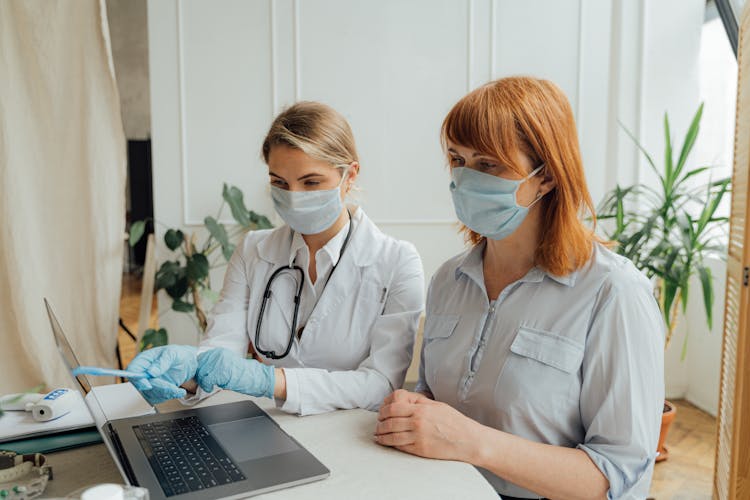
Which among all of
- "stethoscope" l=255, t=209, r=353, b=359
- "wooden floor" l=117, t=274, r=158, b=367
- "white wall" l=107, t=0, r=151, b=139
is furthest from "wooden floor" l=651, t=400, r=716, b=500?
"white wall" l=107, t=0, r=151, b=139

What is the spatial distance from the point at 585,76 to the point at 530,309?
9.08 feet

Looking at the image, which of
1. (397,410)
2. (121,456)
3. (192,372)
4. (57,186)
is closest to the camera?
(121,456)

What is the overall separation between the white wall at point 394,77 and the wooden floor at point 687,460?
1.36 meters

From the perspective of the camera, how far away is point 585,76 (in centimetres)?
356

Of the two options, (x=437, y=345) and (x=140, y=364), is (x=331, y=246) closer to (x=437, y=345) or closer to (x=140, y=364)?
(x=437, y=345)

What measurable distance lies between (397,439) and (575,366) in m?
0.36

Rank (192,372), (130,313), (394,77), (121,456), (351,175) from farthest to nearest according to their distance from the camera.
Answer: (130,313), (394,77), (351,175), (192,372), (121,456)

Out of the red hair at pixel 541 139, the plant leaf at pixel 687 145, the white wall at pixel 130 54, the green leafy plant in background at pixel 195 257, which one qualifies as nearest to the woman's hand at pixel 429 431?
the red hair at pixel 541 139

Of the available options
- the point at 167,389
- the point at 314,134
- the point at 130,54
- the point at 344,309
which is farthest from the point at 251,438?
the point at 130,54

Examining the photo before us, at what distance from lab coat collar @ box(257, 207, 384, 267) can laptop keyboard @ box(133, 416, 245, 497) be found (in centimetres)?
63

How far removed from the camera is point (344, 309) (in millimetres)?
1620

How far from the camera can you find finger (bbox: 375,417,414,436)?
3.45ft

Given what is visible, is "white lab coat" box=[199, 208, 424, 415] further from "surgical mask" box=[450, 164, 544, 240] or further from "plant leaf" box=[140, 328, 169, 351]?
"plant leaf" box=[140, 328, 169, 351]

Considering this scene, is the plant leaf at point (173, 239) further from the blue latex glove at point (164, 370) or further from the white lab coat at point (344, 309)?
the blue latex glove at point (164, 370)
